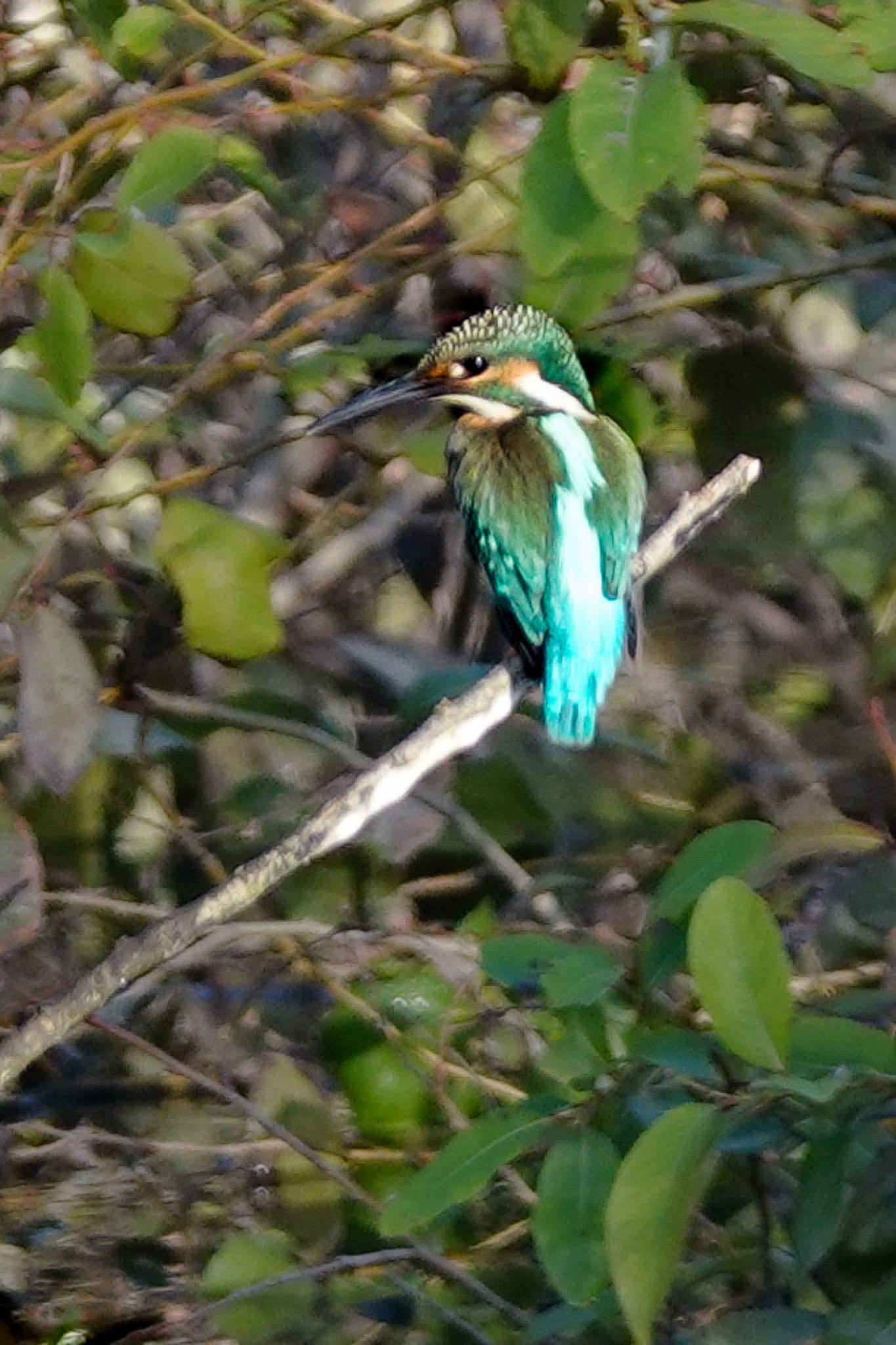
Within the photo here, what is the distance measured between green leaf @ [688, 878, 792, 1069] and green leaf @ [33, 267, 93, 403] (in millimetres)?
907

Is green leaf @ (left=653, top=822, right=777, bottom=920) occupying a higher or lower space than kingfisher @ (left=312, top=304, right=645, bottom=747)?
higher

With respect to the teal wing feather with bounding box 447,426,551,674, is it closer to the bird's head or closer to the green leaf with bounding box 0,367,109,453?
the bird's head

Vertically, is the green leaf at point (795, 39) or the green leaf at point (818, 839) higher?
the green leaf at point (795, 39)

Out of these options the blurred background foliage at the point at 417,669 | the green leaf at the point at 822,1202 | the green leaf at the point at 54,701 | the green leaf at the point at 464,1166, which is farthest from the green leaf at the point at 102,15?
the green leaf at the point at 822,1202

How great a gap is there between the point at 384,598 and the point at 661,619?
376 millimetres

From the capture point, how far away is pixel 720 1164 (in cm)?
186

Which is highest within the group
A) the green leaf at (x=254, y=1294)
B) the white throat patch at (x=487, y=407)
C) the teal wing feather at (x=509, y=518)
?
the white throat patch at (x=487, y=407)

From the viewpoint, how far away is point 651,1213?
3.92ft

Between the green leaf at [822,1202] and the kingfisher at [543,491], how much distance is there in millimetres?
956

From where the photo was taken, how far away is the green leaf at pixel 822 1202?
134cm

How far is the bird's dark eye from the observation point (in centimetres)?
249

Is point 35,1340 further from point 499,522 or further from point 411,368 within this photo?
point 411,368

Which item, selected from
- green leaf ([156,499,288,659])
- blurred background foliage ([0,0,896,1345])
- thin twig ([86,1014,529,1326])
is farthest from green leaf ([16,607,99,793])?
thin twig ([86,1014,529,1326])

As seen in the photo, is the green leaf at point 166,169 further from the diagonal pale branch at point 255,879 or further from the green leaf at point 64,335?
the diagonal pale branch at point 255,879
